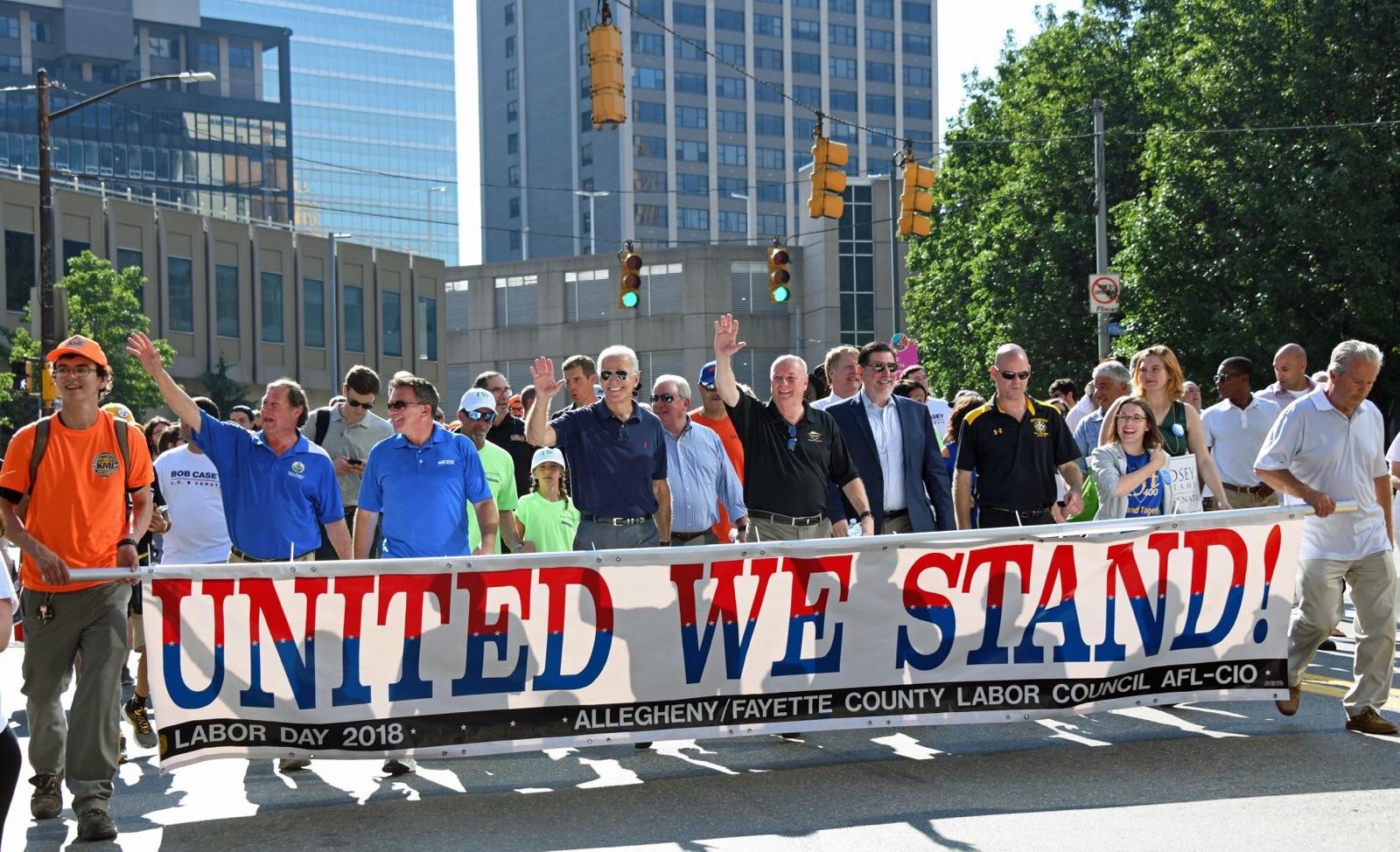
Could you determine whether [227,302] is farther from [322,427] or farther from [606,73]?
[322,427]

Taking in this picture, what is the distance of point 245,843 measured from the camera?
6.74 m

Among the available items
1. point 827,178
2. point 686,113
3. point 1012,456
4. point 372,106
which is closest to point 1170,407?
point 1012,456

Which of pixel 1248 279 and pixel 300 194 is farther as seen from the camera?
pixel 300 194

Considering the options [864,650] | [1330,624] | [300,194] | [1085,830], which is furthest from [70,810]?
[300,194]

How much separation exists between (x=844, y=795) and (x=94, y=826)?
115 inches

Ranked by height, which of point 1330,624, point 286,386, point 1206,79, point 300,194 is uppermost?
point 300,194

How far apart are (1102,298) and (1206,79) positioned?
184 inches

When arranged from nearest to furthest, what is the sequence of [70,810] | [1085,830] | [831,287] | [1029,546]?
[1085,830]
[70,810]
[1029,546]
[831,287]

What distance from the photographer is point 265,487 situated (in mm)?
8656

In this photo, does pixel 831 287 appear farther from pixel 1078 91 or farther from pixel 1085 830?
pixel 1085 830

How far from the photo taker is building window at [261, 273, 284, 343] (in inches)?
2682

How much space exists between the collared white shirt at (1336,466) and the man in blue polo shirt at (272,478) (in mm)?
4635

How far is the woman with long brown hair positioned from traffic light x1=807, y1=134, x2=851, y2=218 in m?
11.2

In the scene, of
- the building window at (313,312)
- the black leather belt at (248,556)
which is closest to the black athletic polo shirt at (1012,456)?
the black leather belt at (248,556)
